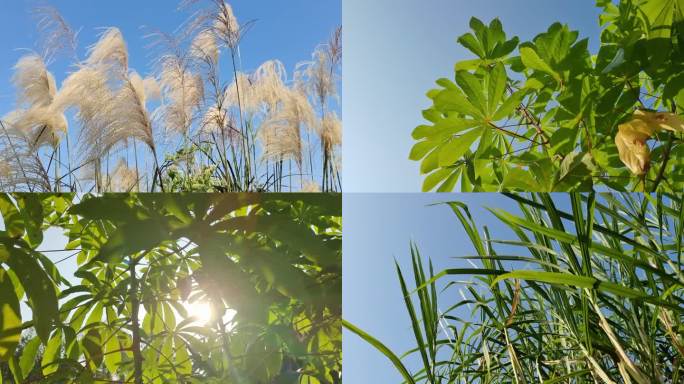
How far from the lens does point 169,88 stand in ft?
6.61

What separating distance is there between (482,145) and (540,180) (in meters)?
0.16

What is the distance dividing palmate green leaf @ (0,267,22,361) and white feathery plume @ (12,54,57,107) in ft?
3.47

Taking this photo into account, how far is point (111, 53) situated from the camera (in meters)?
2.01

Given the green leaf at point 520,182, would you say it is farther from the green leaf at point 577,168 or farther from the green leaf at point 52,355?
the green leaf at point 52,355

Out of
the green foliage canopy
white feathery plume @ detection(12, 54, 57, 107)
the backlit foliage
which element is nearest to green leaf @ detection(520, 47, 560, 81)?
the green foliage canopy

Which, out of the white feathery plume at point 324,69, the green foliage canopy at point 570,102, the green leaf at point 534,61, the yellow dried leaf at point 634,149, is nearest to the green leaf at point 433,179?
Answer: the green foliage canopy at point 570,102

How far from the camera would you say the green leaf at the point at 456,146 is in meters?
1.23

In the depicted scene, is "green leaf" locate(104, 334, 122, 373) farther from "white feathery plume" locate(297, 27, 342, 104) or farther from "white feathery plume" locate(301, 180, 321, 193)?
"white feathery plume" locate(297, 27, 342, 104)

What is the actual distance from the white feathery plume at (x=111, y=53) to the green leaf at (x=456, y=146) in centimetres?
129

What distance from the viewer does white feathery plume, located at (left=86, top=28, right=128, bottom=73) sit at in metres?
1.99

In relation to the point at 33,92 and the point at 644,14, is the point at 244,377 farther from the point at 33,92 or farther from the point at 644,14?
the point at 33,92

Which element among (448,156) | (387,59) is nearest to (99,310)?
(448,156)

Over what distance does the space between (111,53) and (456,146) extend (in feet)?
4.59

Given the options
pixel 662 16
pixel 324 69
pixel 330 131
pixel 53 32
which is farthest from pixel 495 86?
pixel 53 32
